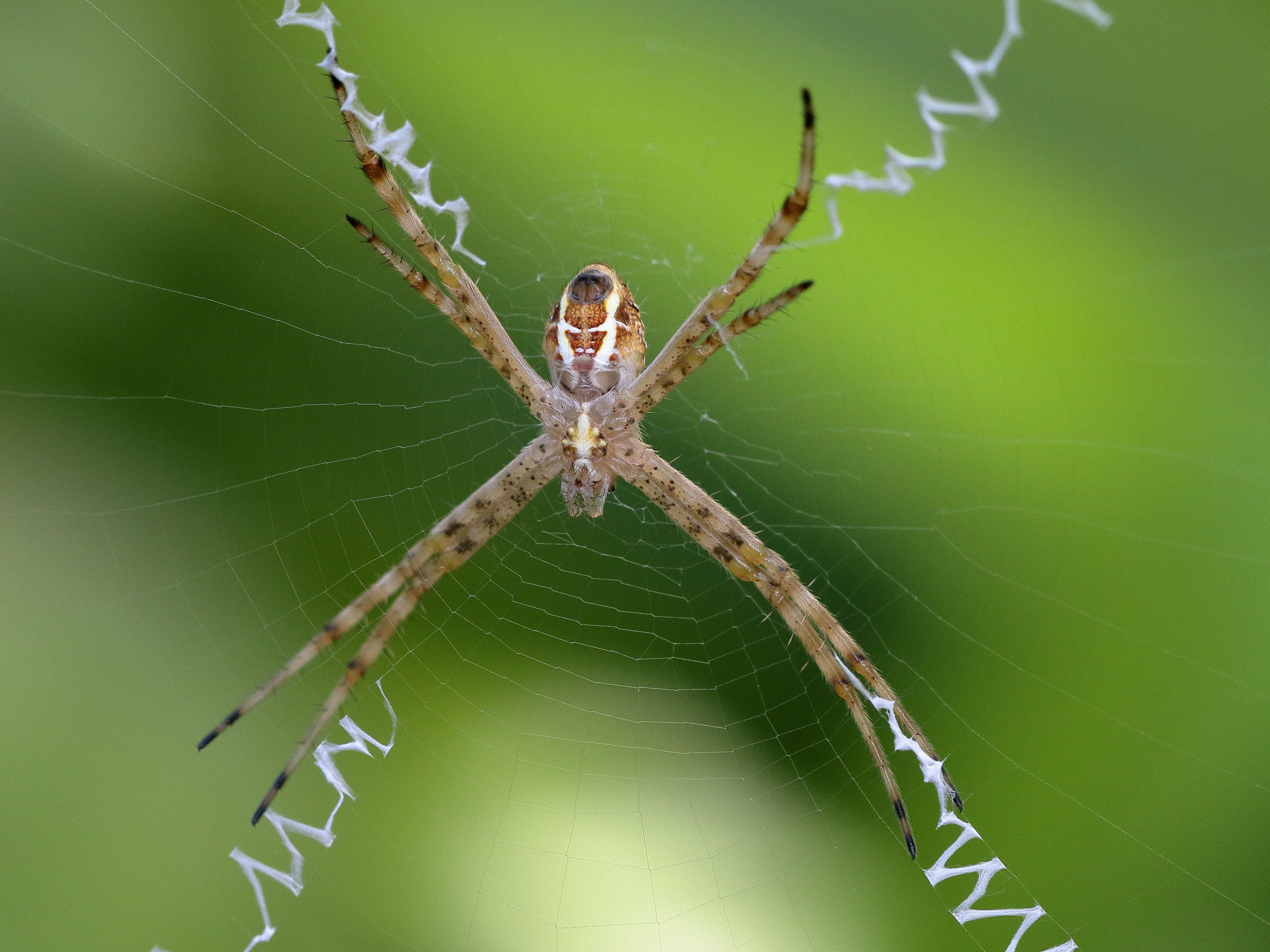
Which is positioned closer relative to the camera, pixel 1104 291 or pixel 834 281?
pixel 1104 291

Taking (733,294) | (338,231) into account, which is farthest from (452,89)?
(733,294)

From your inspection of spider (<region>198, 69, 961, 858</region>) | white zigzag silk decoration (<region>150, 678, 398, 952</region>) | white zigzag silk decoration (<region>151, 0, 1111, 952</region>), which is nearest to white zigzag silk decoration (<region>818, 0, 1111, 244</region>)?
white zigzag silk decoration (<region>151, 0, 1111, 952</region>)

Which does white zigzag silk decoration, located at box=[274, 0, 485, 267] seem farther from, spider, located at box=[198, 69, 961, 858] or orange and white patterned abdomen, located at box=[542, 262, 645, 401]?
orange and white patterned abdomen, located at box=[542, 262, 645, 401]

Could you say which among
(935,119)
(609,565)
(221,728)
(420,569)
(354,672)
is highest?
(935,119)

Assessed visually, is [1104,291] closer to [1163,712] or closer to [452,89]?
[1163,712]

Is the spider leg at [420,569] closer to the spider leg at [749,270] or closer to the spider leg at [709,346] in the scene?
the spider leg at [709,346]

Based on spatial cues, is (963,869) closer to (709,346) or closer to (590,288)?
(709,346)

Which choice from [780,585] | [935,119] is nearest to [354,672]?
[780,585]
